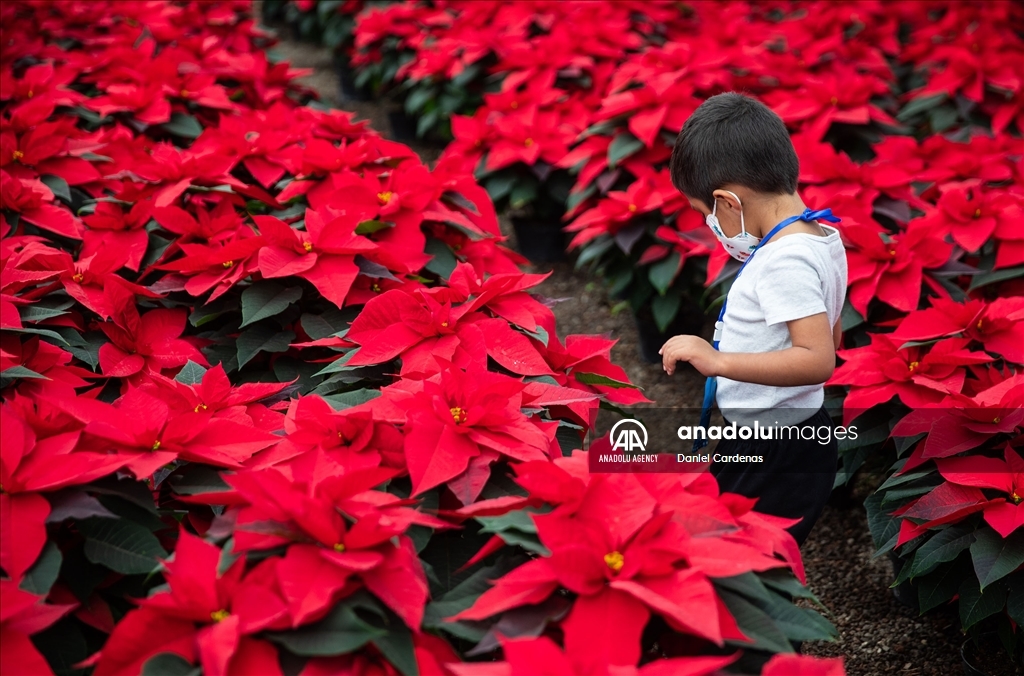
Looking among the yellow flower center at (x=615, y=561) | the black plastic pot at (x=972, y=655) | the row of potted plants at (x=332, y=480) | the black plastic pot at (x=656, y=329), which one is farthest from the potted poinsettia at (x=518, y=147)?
the yellow flower center at (x=615, y=561)

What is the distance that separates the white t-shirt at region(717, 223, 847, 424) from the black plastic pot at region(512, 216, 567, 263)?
78.4 inches

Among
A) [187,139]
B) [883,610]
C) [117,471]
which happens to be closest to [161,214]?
[117,471]

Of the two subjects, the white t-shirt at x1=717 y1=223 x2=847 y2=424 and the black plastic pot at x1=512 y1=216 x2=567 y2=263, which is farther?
the black plastic pot at x1=512 y1=216 x2=567 y2=263

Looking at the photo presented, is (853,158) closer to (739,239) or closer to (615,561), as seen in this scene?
(739,239)

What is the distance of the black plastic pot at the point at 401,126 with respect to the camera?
471 centimetres

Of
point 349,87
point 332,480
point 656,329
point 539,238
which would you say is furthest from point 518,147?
point 349,87

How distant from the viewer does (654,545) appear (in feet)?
3.00

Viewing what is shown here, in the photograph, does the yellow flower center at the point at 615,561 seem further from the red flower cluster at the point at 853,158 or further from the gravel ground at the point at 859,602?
the gravel ground at the point at 859,602

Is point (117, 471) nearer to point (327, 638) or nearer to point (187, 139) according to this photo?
point (327, 638)

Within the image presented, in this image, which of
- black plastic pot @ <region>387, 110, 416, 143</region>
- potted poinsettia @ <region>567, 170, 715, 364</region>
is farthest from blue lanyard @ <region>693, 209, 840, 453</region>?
black plastic pot @ <region>387, 110, 416, 143</region>

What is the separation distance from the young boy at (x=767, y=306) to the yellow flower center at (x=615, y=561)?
470 mm

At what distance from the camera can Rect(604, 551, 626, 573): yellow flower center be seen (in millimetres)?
902

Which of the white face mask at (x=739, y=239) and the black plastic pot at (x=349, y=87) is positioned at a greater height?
the white face mask at (x=739, y=239)

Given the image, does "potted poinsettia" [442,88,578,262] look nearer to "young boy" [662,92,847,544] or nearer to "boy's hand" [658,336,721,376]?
"young boy" [662,92,847,544]
